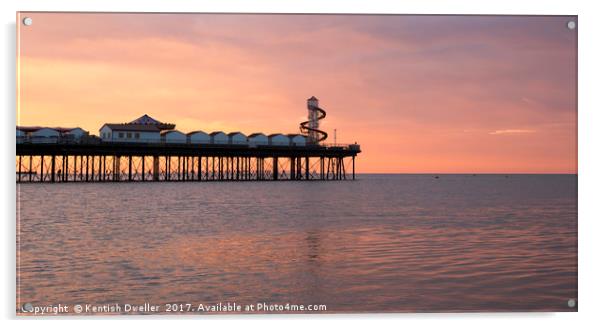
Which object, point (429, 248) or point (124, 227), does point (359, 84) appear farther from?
point (124, 227)

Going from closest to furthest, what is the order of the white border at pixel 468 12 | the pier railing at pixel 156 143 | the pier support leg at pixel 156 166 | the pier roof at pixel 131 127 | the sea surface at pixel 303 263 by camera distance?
the white border at pixel 468 12 < the sea surface at pixel 303 263 < the pier railing at pixel 156 143 < the pier roof at pixel 131 127 < the pier support leg at pixel 156 166

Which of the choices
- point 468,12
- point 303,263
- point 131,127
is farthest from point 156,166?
point 468,12

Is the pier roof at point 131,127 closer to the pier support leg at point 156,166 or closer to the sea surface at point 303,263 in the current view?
the pier support leg at point 156,166

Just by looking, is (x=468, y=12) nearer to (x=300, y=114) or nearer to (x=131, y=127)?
(x=300, y=114)

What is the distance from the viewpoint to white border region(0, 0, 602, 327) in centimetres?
1086

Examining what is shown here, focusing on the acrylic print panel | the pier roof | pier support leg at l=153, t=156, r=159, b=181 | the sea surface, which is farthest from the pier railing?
the acrylic print panel

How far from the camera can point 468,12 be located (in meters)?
11.4

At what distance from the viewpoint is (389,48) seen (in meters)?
13.8

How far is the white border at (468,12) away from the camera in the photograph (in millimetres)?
10859

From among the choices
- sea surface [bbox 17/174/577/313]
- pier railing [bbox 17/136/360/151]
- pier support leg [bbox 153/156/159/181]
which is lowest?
sea surface [bbox 17/174/577/313]

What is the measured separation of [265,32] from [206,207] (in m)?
24.1

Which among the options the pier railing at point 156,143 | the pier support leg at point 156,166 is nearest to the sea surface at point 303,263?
the pier railing at point 156,143

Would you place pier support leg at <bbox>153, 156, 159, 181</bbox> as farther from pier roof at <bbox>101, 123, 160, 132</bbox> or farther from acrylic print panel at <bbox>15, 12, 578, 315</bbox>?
acrylic print panel at <bbox>15, 12, 578, 315</bbox>
